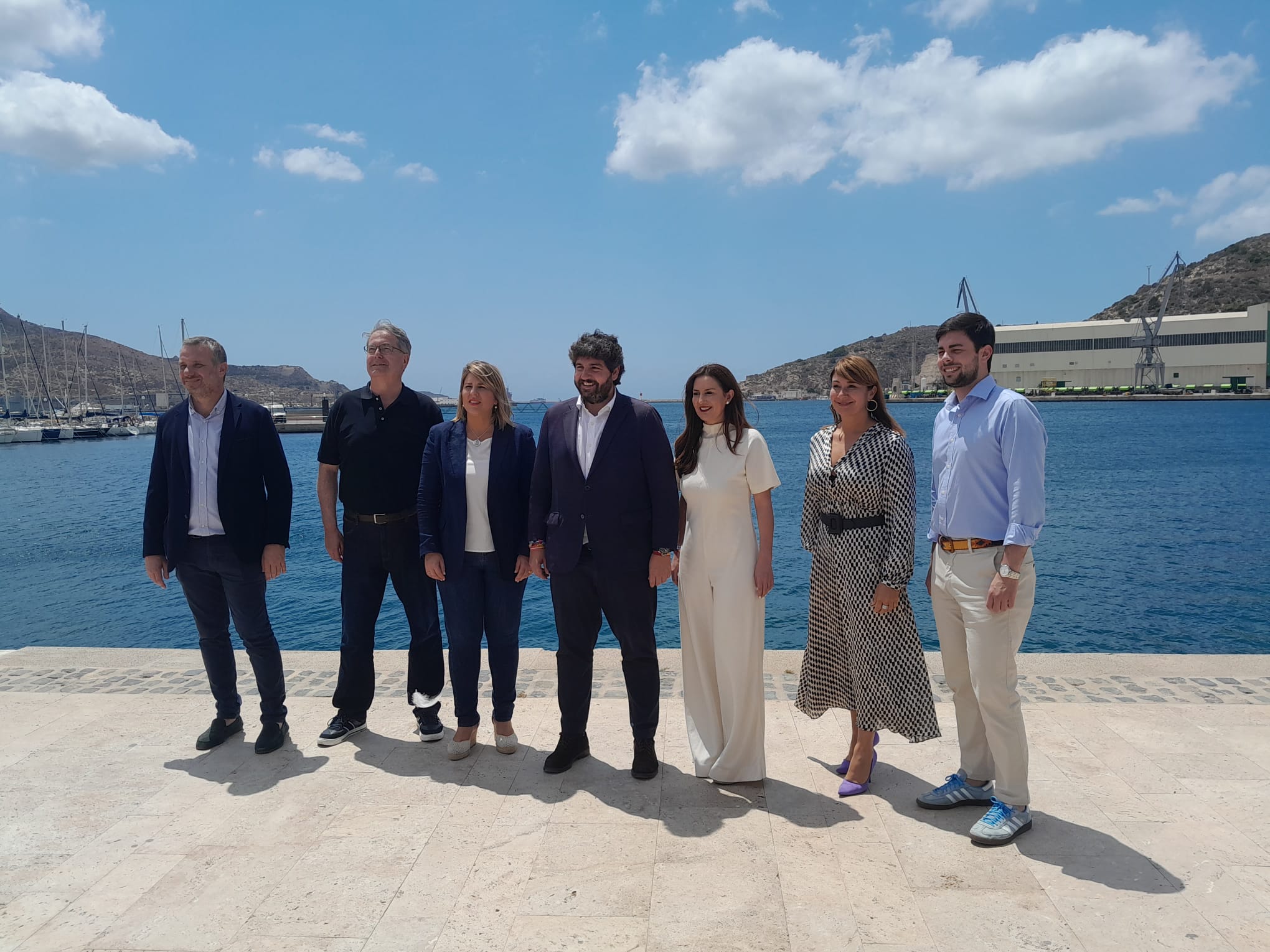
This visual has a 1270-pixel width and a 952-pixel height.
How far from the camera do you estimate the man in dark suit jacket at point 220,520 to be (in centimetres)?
415

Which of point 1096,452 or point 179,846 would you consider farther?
point 1096,452

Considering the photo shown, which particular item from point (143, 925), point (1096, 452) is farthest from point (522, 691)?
point (1096, 452)

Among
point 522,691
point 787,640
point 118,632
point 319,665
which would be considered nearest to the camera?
point 522,691

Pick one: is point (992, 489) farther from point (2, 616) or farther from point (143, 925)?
point (2, 616)

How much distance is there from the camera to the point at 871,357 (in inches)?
5714

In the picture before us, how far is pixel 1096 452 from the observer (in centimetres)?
3988

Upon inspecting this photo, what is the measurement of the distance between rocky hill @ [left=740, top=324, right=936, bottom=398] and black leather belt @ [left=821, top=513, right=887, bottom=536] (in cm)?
14451

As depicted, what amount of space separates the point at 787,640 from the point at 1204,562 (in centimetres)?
986

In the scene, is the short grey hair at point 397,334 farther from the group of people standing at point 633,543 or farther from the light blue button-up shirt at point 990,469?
the light blue button-up shirt at point 990,469

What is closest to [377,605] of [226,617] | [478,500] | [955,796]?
[226,617]

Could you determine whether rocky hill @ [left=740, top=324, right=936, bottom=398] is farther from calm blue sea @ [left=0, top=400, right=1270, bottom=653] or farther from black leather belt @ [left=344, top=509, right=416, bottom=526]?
black leather belt @ [left=344, top=509, right=416, bottom=526]

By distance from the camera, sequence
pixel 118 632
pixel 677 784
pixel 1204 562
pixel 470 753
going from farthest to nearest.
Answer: pixel 1204 562 → pixel 118 632 → pixel 470 753 → pixel 677 784

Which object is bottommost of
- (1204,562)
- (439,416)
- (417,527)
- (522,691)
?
(1204,562)

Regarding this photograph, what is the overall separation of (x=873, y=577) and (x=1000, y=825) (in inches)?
42.3
